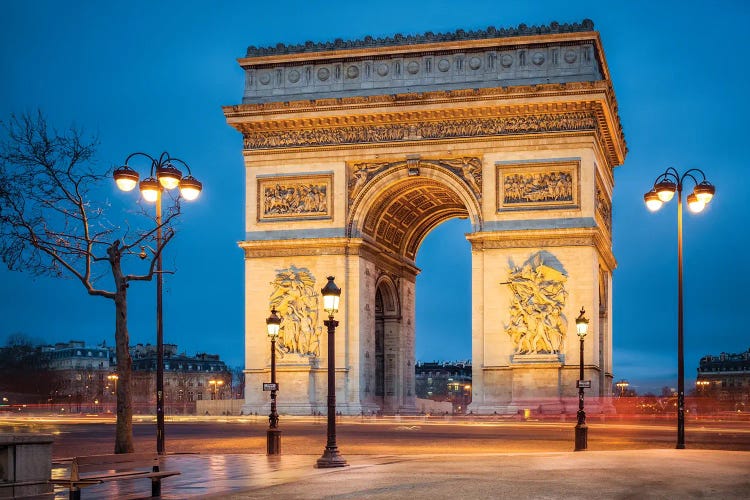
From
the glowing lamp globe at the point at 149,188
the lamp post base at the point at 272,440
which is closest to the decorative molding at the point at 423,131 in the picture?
the lamp post base at the point at 272,440

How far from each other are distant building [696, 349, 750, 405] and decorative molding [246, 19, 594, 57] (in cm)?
9958

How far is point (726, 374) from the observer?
146375 mm

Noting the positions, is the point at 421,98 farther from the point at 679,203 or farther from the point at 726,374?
the point at 726,374

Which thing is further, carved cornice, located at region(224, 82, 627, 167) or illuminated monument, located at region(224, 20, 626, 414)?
carved cornice, located at region(224, 82, 627, 167)

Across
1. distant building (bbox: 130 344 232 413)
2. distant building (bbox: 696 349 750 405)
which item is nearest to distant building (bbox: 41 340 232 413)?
distant building (bbox: 130 344 232 413)

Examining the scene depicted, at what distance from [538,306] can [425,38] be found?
11963 mm

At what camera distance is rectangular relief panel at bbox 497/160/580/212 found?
42.9 meters

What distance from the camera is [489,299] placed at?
43.5m

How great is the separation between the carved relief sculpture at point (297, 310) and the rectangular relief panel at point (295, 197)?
90.7 inches

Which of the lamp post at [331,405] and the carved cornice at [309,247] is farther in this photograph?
the carved cornice at [309,247]

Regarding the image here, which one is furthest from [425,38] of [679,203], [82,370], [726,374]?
[726,374]

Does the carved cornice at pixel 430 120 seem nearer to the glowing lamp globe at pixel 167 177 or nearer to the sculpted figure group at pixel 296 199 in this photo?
the sculpted figure group at pixel 296 199

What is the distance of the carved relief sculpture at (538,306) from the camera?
139 ft

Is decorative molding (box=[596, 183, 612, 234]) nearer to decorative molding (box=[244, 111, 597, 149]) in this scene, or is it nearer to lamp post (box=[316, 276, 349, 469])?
decorative molding (box=[244, 111, 597, 149])
